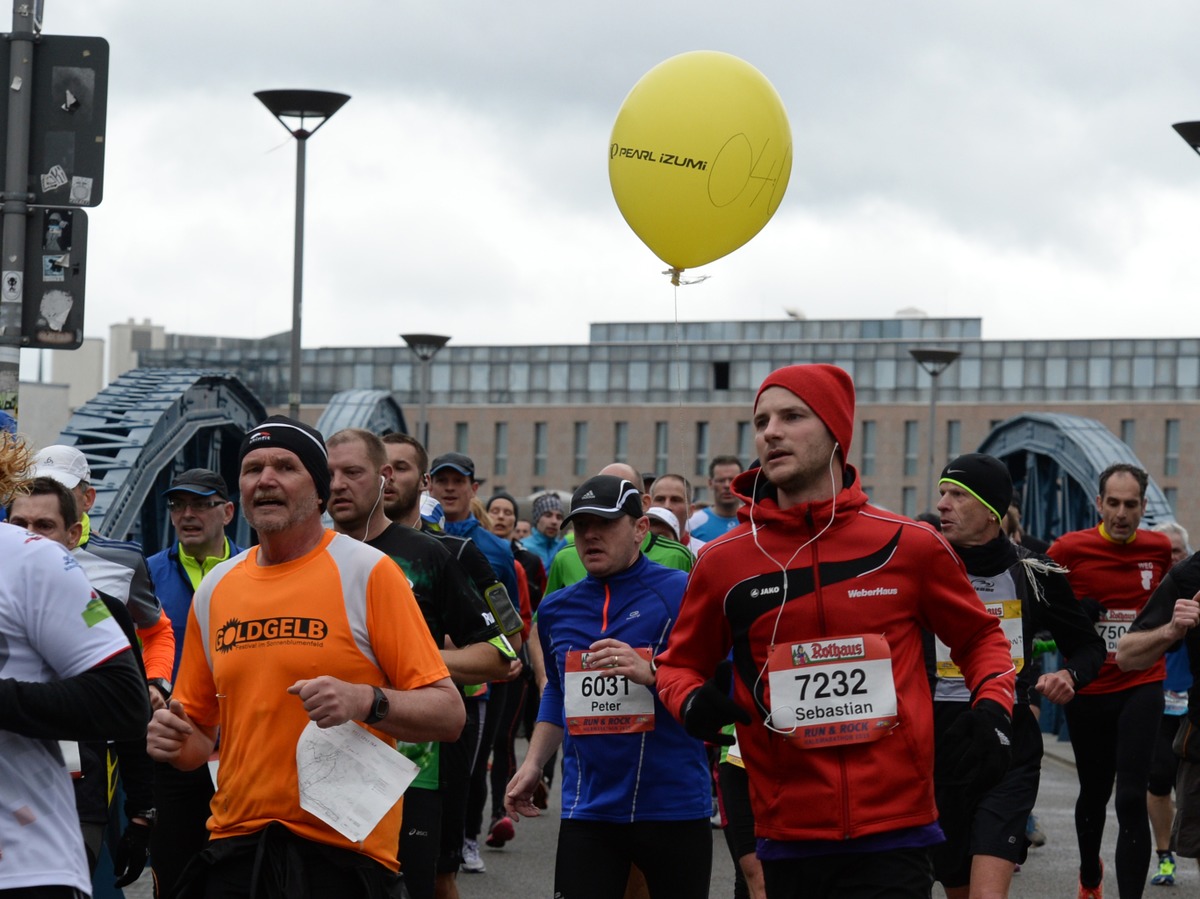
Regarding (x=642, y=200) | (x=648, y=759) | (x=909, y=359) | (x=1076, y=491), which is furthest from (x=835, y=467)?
(x=909, y=359)

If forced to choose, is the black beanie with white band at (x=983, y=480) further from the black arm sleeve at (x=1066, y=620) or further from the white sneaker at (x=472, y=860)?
the white sneaker at (x=472, y=860)

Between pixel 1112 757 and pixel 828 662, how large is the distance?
16.7ft

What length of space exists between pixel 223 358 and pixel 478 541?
92076 mm

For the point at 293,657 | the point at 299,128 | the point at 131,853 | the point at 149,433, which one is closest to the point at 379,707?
the point at 293,657

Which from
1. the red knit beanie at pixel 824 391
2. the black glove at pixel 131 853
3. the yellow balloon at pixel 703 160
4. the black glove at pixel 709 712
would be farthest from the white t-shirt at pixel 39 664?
the yellow balloon at pixel 703 160

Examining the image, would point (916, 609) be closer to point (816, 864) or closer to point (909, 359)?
point (816, 864)

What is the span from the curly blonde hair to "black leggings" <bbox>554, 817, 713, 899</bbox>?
2.57 metres

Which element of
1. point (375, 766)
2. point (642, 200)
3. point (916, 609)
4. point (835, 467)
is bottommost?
point (375, 766)

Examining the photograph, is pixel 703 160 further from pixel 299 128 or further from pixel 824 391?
pixel 299 128

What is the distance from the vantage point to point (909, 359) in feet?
318

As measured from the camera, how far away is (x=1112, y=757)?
913cm

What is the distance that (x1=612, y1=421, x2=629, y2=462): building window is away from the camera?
9881cm

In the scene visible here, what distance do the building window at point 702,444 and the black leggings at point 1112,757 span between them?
287 feet

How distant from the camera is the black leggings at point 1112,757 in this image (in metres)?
8.72
